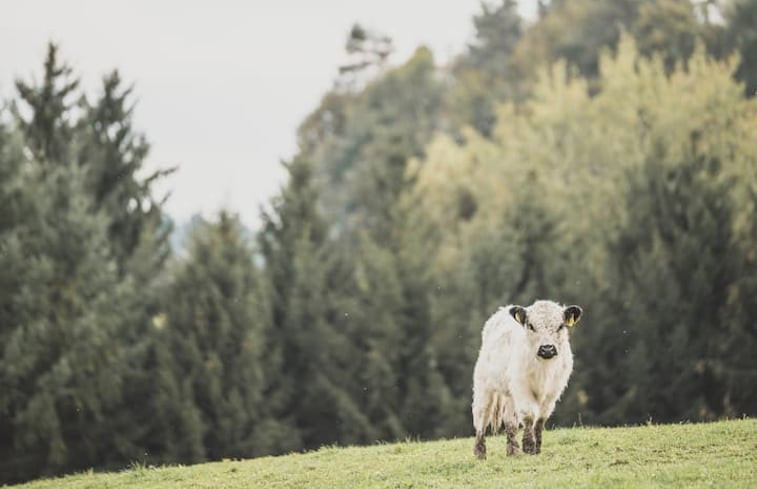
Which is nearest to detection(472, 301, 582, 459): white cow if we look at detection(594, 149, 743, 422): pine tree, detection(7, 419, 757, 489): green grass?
detection(7, 419, 757, 489): green grass

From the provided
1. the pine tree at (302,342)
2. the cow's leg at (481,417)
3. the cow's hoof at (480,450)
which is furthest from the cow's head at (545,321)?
the pine tree at (302,342)

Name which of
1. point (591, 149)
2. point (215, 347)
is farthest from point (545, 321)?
point (591, 149)

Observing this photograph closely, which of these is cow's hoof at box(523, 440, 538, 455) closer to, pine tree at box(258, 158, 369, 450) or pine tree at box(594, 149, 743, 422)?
pine tree at box(594, 149, 743, 422)

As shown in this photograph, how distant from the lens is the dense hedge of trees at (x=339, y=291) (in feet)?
124

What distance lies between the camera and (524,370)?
1487cm

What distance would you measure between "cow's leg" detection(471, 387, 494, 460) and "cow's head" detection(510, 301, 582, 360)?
1.43 m

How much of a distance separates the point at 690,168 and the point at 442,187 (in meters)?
19.4

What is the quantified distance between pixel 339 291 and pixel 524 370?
33.3m

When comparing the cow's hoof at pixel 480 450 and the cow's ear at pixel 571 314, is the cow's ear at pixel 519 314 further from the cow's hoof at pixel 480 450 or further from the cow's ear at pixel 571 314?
the cow's hoof at pixel 480 450

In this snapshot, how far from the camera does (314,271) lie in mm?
46188

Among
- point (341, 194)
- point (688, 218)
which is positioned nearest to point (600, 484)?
point (688, 218)

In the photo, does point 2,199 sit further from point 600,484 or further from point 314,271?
point 600,484

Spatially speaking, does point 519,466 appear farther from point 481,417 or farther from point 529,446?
point 481,417

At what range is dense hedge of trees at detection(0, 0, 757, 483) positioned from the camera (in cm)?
3772
